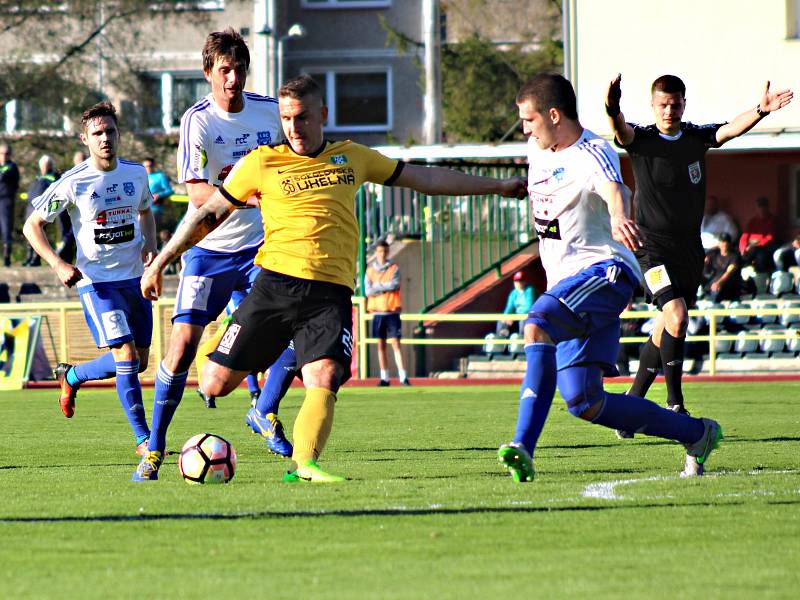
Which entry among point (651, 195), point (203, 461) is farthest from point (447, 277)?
point (203, 461)

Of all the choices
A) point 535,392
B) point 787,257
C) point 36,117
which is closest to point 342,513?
Answer: point 535,392

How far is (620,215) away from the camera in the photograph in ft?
23.6

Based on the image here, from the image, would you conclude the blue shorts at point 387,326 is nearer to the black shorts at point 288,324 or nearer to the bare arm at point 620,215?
the black shorts at point 288,324

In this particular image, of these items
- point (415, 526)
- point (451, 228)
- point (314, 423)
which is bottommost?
point (415, 526)

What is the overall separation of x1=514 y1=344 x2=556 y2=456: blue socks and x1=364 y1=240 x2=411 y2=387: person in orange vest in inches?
534

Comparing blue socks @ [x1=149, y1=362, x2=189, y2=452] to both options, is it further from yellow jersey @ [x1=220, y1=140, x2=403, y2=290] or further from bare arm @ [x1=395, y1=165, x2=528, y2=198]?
bare arm @ [x1=395, y1=165, x2=528, y2=198]

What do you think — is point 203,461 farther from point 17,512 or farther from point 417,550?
point 417,550

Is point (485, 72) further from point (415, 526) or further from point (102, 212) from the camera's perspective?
point (415, 526)

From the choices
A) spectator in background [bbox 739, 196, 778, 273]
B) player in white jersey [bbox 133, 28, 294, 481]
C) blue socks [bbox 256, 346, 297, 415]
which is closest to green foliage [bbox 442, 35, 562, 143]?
spectator in background [bbox 739, 196, 778, 273]

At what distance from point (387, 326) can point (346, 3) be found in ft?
78.9

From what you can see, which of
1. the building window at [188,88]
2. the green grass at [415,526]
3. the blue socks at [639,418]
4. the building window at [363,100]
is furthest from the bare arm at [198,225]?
the building window at [363,100]

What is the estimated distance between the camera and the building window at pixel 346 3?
4328 centimetres

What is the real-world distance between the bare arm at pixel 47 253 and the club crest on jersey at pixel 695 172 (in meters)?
4.34

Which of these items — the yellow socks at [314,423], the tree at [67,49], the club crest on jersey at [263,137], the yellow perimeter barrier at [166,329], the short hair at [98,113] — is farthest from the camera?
the tree at [67,49]
